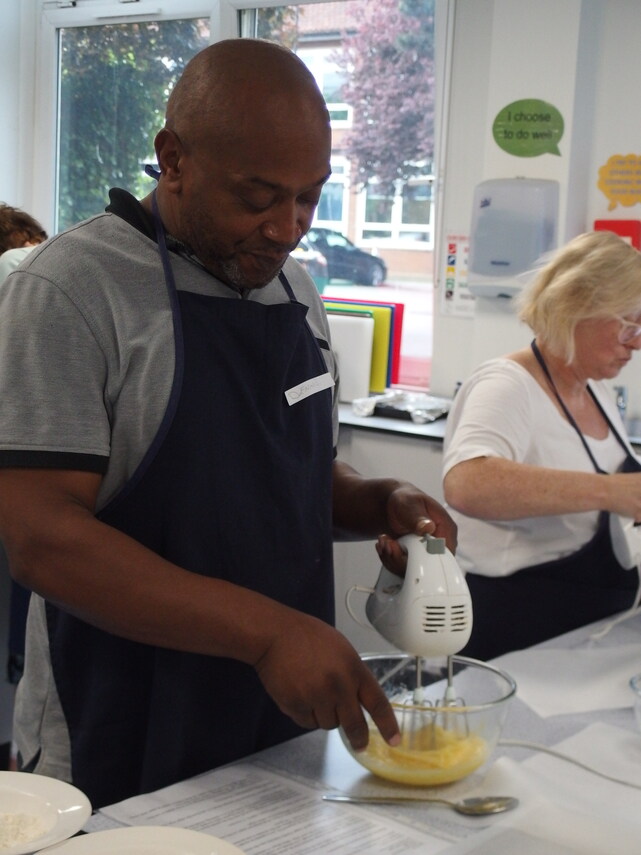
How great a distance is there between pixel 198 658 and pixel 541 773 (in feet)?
1.35

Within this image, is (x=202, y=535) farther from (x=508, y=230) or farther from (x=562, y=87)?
(x=562, y=87)

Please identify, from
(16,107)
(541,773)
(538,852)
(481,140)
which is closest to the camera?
(538,852)

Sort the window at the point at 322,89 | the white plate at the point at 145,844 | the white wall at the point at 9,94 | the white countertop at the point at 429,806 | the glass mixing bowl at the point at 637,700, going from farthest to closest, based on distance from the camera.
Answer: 1. the white wall at the point at 9,94
2. the window at the point at 322,89
3. the glass mixing bowl at the point at 637,700
4. the white countertop at the point at 429,806
5. the white plate at the point at 145,844

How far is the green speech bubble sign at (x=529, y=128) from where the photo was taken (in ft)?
10.5

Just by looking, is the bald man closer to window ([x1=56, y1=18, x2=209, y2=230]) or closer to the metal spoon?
the metal spoon

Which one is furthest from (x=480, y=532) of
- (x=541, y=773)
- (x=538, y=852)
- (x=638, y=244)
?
(x=638, y=244)

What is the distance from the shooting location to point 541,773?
1.19 m

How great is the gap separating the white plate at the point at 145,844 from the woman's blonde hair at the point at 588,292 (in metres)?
1.43

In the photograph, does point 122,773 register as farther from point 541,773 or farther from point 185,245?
point 185,245

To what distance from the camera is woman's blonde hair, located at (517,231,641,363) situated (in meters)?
2.10

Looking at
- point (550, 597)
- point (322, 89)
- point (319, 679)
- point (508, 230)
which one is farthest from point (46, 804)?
point (322, 89)

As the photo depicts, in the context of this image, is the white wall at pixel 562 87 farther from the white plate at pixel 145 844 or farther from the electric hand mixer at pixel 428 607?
the white plate at pixel 145 844

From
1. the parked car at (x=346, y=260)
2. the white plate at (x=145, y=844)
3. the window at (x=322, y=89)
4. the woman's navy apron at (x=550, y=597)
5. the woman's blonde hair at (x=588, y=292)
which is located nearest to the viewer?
the white plate at (x=145, y=844)

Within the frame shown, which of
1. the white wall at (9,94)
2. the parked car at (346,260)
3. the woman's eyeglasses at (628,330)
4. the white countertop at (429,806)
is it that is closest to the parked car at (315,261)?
the parked car at (346,260)
